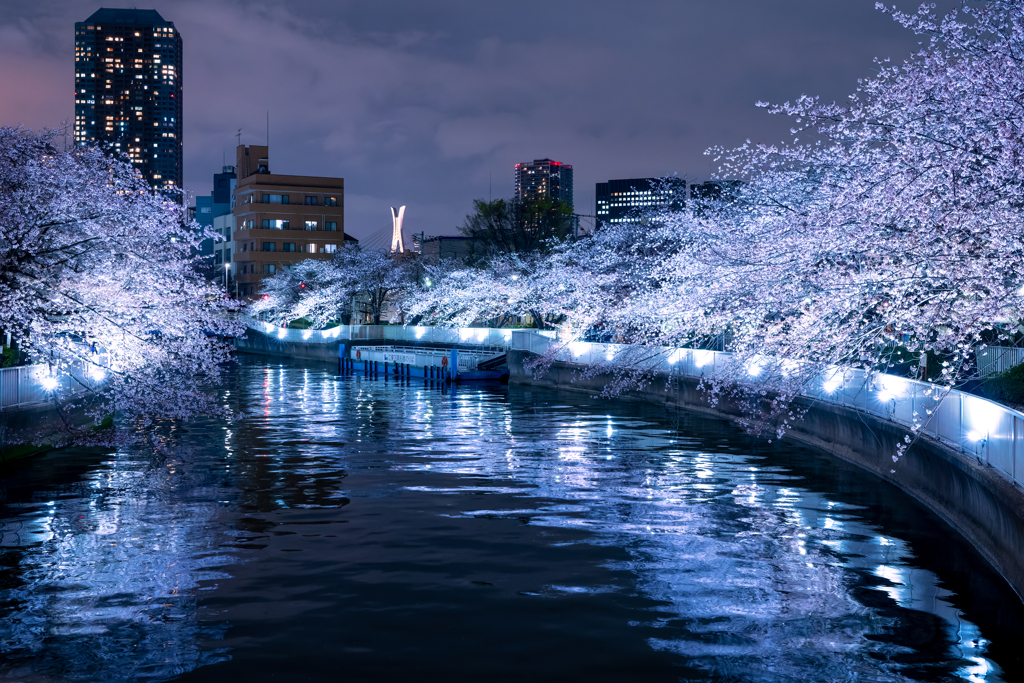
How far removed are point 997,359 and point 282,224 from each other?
106 meters

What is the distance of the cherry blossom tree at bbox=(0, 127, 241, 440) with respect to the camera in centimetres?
2322

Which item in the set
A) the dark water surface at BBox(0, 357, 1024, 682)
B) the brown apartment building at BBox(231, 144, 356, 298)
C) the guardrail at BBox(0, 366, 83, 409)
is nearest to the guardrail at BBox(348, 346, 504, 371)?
the guardrail at BBox(0, 366, 83, 409)

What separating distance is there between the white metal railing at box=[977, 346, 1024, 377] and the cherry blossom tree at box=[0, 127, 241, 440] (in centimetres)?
2242

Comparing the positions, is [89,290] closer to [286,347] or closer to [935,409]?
[935,409]

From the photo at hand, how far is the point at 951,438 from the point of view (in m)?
15.5

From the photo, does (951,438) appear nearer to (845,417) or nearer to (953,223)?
(953,223)

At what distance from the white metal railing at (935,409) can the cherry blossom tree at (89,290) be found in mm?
16684

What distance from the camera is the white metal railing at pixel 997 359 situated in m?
26.7

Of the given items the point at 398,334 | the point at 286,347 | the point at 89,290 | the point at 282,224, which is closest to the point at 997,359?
the point at 89,290

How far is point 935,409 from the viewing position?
599 inches

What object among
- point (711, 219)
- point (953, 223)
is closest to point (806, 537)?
point (953, 223)

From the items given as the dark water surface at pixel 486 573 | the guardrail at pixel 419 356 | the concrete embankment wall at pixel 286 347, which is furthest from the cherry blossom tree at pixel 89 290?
the concrete embankment wall at pixel 286 347

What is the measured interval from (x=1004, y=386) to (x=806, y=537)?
382 inches

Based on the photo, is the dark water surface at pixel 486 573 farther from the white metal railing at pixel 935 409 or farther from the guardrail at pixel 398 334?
the guardrail at pixel 398 334
